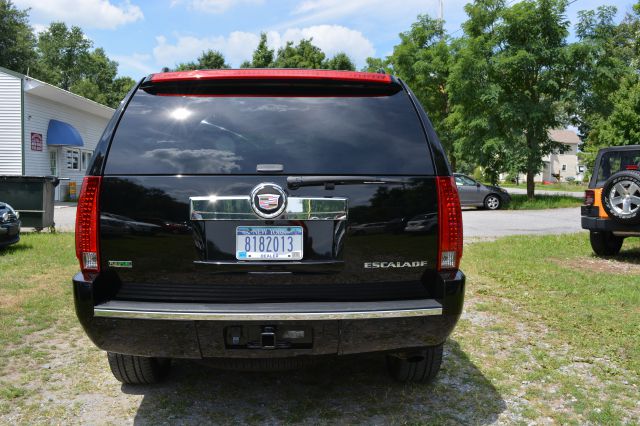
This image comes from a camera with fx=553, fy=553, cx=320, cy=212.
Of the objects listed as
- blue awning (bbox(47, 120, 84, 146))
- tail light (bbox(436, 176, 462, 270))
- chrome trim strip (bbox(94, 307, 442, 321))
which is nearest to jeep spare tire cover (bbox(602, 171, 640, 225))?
tail light (bbox(436, 176, 462, 270))

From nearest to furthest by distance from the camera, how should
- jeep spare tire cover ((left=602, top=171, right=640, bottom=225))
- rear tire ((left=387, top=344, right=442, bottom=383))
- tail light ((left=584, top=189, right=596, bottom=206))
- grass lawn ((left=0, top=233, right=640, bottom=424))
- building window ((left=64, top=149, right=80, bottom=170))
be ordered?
grass lawn ((left=0, top=233, right=640, bottom=424)) < rear tire ((left=387, top=344, right=442, bottom=383)) < jeep spare tire cover ((left=602, top=171, right=640, bottom=225)) < tail light ((left=584, top=189, right=596, bottom=206)) < building window ((left=64, top=149, right=80, bottom=170))

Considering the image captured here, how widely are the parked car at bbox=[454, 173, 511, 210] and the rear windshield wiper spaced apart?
1890 cm

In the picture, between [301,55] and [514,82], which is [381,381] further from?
[301,55]

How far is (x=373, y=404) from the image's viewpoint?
3.49m

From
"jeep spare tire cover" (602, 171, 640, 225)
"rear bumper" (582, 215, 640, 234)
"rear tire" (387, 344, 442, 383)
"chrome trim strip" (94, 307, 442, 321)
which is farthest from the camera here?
"rear bumper" (582, 215, 640, 234)

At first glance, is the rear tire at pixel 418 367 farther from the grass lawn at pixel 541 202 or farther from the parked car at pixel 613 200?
the grass lawn at pixel 541 202

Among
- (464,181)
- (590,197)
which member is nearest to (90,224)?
(590,197)

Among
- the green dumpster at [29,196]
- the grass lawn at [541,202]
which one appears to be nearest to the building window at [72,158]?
the green dumpster at [29,196]

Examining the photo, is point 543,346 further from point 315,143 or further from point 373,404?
point 315,143

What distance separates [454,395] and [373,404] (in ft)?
1.88

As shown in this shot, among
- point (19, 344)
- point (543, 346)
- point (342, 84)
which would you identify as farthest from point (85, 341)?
point (543, 346)

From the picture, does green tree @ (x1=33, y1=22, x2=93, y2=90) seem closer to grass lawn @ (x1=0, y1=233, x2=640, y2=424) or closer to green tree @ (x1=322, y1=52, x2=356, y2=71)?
green tree @ (x1=322, y1=52, x2=356, y2=71)

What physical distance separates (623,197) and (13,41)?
4231 centimetres

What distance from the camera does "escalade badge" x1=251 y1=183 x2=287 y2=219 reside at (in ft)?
9.05
